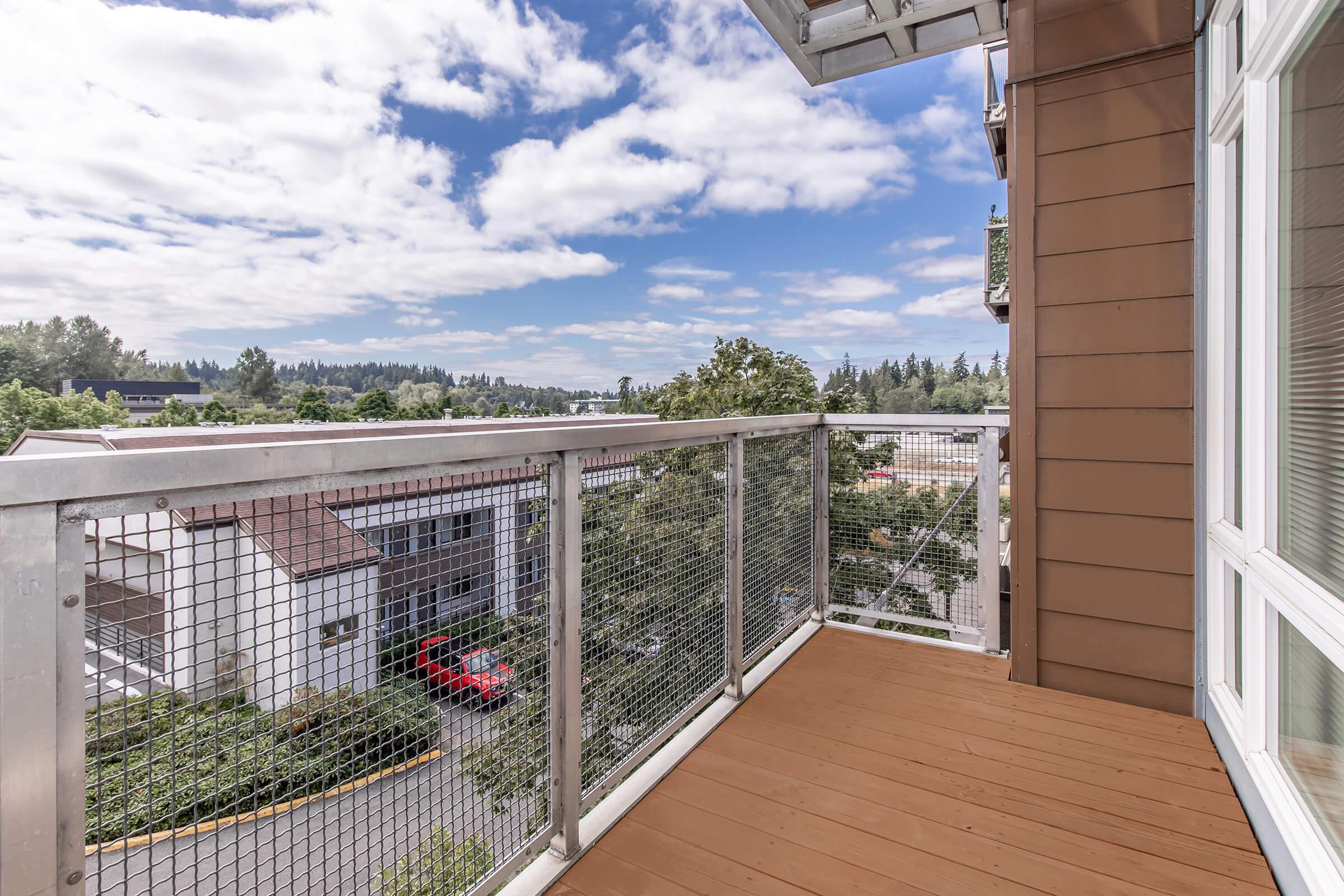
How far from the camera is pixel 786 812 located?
5.49ft

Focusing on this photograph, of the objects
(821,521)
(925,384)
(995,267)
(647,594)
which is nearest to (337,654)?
(647,594)

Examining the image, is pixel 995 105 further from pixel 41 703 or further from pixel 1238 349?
pixel 41 703

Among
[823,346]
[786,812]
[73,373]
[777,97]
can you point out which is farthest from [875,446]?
[823,346]

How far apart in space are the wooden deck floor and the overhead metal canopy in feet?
9.04

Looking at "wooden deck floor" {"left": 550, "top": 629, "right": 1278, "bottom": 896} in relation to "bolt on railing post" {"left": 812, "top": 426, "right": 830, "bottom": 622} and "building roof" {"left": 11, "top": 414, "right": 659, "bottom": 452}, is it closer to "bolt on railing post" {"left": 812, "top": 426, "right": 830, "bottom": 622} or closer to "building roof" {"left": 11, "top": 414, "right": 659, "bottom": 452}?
"bolt on railing post" {"left": 812, "top": 426, "right": 830, "bottom": 622}

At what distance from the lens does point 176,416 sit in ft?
36.2

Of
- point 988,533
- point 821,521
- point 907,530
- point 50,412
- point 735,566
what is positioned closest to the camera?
point 735,566

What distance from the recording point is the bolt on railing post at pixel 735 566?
87.6 inches

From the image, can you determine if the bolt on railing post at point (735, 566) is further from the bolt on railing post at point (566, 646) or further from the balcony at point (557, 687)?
the bolt on railing post at point (566, 646)

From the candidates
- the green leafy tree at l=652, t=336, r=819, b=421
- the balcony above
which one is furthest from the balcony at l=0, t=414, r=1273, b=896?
the balcony above

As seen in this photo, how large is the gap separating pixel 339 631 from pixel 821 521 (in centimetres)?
236

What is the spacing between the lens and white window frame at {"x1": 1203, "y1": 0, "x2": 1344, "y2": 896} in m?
1.29

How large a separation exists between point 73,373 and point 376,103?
3652 centimetres

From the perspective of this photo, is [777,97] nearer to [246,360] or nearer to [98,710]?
[246,360]
